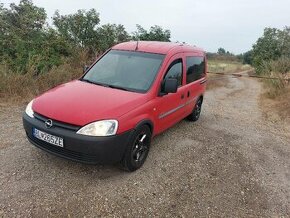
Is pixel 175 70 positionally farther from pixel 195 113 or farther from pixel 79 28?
pixel 79 28

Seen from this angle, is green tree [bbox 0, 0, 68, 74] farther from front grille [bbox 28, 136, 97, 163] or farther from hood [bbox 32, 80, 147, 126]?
front grille [bbox 28, 136, 97, 163]

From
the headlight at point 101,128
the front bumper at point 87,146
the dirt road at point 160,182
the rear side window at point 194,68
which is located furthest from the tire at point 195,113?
the headlight at point 101,128

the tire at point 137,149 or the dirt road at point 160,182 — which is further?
the tire at point 137,149

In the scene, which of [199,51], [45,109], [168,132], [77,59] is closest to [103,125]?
[45,109]

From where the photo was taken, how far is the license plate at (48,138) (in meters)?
3.77

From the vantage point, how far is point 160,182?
4238mm

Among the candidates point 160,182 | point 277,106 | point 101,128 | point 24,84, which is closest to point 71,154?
point 101,128

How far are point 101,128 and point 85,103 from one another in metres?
0.52

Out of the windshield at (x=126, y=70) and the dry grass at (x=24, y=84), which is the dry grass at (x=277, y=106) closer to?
the windshield at (x=126, y=70)

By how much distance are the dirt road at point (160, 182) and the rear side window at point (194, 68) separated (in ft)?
4.20

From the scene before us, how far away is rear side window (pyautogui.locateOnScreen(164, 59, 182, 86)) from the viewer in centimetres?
514

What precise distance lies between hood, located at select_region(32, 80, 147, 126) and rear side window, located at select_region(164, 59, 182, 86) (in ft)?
3.02

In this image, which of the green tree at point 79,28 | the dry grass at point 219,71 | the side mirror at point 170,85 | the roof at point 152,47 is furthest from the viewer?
the dry grass at point 219,71

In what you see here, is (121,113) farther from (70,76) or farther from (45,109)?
(70,76)
